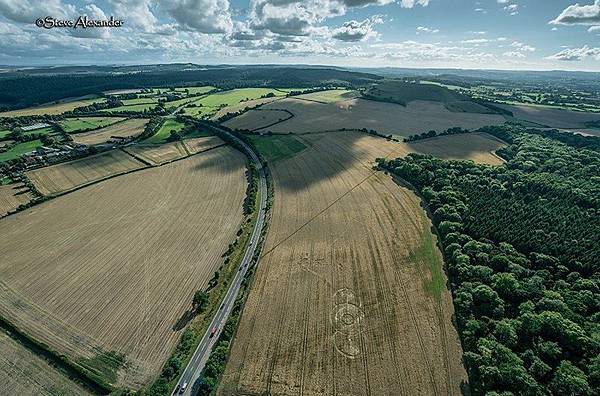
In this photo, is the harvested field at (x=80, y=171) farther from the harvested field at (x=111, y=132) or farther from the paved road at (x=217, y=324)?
the paved road at (x=217, y=324)

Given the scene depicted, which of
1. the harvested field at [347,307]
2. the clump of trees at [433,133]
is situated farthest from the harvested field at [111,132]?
the clump of trees at [433,133]

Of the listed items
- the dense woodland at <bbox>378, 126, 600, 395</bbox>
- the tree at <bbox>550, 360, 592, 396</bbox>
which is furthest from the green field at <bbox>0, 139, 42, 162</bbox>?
the tree at <bbox>550, 360, 592, 396</bbox>

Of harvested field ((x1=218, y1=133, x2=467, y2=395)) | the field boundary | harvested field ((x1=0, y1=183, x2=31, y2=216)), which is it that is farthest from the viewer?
harvested field ((x1=0, y1=183, x2=31, y2=216))

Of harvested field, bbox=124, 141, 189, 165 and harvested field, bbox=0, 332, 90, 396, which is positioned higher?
harvested field, bbox=124, 141, 189, 165

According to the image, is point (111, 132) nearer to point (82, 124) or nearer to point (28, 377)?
point (82, 124)

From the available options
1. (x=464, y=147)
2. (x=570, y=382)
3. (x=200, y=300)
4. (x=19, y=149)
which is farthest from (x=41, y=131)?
(x=570, y=382)

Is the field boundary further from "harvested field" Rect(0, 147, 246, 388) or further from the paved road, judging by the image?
the paved road
